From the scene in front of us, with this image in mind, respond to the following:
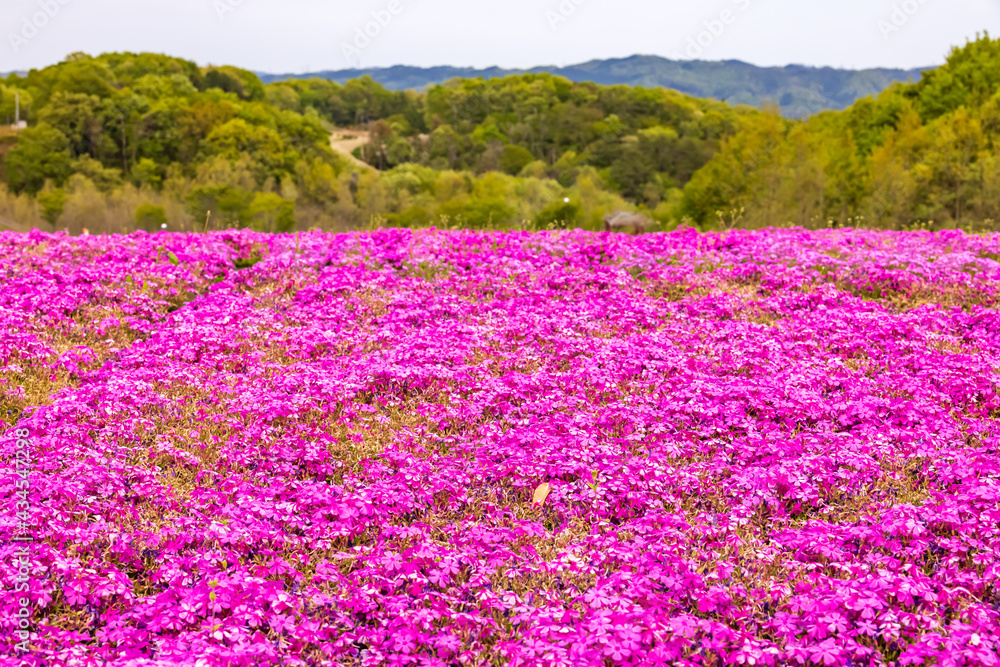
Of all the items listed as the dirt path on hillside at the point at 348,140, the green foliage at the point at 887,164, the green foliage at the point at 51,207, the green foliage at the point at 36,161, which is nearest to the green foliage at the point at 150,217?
the green foliage at the point at 51,207

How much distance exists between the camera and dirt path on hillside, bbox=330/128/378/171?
4594 inches

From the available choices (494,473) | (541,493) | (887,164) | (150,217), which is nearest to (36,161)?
(150,217)

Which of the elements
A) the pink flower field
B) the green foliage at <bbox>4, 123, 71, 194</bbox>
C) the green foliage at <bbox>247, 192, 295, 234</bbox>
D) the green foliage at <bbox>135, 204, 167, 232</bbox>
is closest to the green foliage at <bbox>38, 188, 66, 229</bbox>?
the green foliage at <bbox>4, 123, 71, 194</bbox>

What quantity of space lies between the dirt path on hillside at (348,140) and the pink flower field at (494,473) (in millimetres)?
103692

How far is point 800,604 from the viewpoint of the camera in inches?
155

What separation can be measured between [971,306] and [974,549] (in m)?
5.92

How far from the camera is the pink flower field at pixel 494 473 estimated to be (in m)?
3.87

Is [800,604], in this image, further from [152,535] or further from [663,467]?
[152,535]

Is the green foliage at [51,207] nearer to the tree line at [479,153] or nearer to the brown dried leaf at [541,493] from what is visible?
the tree line at [479,153]

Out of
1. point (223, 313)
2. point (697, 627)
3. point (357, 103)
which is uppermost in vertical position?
point (357, 103)

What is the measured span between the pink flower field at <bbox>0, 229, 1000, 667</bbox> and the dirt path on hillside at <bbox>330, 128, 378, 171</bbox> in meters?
104

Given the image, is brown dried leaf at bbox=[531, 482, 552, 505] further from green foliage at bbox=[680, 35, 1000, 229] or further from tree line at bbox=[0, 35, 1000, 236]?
green foliage at bbox=[680, 35, 1000, 229]

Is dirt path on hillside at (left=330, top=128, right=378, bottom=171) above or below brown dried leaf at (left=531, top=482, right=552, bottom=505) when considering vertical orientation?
above

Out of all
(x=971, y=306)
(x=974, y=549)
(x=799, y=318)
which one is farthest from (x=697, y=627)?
(x=971, y=306)
